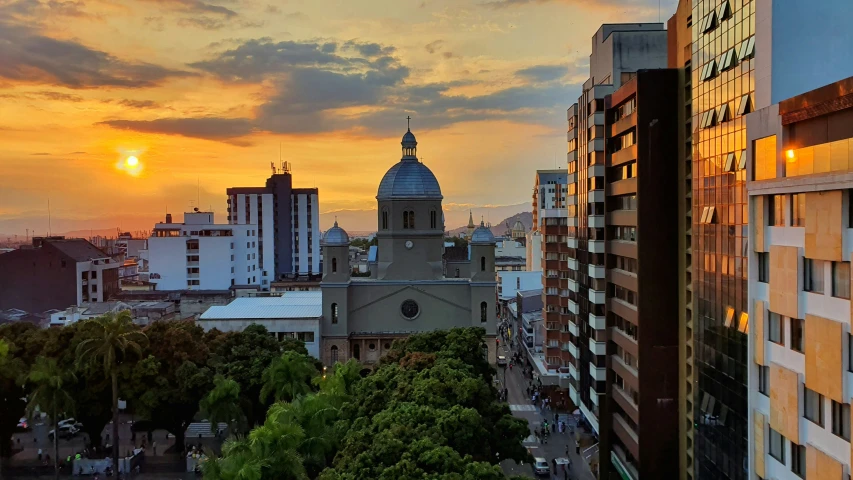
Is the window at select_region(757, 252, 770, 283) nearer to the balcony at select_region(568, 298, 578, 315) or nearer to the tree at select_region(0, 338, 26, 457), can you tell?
the balcony at select_region(568, 298, 578, 315)

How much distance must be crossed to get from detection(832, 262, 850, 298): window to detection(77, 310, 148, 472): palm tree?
108 ft

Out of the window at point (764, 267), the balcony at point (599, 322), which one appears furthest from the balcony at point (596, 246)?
the window at point (764, 267)

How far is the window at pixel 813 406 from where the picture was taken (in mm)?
15592

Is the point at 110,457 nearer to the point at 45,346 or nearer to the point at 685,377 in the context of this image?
the point at 45,346

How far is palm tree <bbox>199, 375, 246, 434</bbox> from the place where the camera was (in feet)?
121

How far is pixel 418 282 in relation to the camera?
59812 millimetres

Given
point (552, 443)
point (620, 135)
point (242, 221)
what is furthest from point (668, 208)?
point (242, 221)

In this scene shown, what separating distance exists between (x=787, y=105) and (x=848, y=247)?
504cm

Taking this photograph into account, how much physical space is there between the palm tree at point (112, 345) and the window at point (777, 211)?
104 feet

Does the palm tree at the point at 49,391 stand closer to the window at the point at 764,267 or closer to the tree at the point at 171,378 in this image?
the tree at the point at 171,378

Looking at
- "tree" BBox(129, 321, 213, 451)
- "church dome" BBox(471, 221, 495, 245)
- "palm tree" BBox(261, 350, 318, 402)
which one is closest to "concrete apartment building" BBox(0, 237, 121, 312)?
"tree" BBox(129, 321, 213, 451)

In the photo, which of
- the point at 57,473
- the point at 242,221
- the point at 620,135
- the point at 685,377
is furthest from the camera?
the point at 242,221

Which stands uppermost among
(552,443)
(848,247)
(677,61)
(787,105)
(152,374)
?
(677,61)

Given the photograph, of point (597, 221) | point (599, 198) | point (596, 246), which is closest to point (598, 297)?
point (596, 246)
